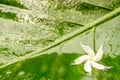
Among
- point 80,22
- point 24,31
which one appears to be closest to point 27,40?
point 24,31

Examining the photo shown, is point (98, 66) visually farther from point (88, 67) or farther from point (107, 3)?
point (107, 3)

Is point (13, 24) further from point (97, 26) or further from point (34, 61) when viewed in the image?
point (97, 26)

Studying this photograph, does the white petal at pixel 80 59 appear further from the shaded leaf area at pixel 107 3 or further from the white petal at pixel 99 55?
the shaded leaf area at pixel 107 3

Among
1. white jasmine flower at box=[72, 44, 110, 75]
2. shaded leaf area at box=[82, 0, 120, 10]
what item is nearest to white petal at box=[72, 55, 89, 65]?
white jasmine flower at box=[72, 44, 110, 75]

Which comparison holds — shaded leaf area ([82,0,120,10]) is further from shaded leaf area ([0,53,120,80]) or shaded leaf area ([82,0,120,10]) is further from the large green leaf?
shaded leaf area ([0,53,120,80])

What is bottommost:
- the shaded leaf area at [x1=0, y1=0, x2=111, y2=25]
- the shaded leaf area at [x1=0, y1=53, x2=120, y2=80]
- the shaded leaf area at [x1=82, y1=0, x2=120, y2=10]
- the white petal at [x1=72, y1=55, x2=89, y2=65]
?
the shaded leaf area at [x1=0, y1=53, x2=120, y2=80]

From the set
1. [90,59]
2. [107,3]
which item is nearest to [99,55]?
[90,59]
